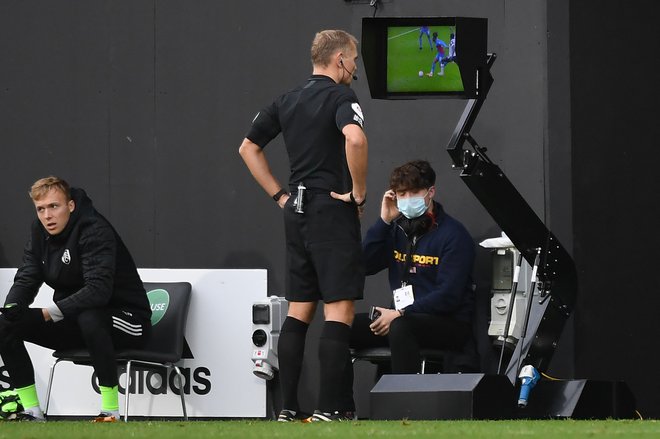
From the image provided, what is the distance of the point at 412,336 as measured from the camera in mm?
6586

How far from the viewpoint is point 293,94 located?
19.9 ft

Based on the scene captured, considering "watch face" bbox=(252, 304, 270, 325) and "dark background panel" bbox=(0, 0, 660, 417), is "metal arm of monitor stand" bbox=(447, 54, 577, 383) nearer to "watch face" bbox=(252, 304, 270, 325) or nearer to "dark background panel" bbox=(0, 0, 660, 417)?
"dark background panel" bbox=(0, 0, 660, 417)

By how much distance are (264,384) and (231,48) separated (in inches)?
77.4

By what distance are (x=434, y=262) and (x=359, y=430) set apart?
2180 millimetres

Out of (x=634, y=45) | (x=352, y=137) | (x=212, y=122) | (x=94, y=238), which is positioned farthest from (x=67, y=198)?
(x=634, y=45)

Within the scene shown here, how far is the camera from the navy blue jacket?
681 cm

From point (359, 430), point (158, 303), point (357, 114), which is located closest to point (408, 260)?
point (357, 114)

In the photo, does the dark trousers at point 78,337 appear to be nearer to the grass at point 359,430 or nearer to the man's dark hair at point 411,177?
the grass at point 359,430

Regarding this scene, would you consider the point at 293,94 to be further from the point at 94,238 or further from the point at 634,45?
the point at 634,45

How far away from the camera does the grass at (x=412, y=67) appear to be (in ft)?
19.9

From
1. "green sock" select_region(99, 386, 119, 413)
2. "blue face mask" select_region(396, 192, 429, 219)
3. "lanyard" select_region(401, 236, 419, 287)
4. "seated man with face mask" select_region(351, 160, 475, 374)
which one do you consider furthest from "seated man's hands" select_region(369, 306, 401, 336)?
"green sock" select_region(99, 386, 119, 413)

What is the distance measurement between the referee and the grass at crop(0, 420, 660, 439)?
1.52ft

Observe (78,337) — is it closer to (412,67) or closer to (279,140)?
(279,140)

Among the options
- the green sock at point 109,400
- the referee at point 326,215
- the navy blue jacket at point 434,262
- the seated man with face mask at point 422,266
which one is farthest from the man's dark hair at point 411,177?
the green sock at point 109,400
